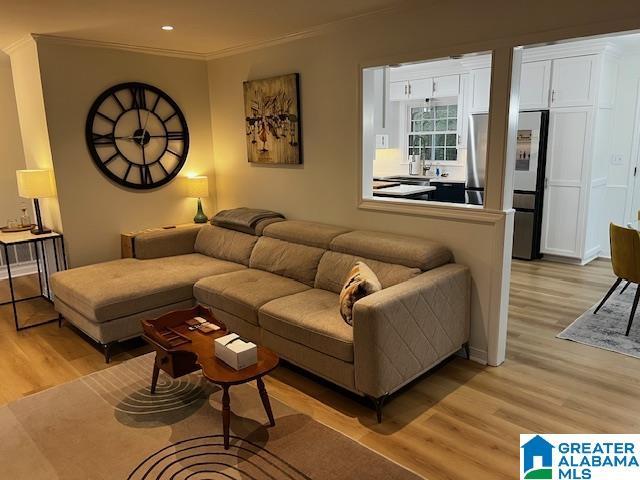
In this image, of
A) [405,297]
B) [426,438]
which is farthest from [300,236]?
[426,438]

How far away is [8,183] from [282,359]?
13.8ft

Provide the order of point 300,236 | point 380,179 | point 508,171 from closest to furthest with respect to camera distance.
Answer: point 508,171
point 300,236
point 380,179

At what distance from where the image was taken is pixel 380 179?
739cm

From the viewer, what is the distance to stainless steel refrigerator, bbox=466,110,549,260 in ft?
18.4

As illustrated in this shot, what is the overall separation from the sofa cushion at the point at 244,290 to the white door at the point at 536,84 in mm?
3840

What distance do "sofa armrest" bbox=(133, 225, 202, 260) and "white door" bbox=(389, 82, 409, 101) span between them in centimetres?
417

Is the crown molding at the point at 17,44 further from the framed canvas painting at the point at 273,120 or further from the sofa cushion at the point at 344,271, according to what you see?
the sofa cushion at the point at 344,271

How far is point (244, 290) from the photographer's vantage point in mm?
3510

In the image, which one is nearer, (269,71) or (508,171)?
(508,171)

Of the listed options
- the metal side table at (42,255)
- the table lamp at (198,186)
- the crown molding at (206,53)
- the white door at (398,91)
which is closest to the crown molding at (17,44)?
the crown molding at (206,53)

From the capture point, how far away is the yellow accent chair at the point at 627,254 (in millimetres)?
3645

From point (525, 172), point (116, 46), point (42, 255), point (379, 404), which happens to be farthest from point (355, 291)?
point (525, 172)

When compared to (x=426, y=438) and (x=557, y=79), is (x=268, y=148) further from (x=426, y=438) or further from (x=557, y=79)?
(x=557, y=79)

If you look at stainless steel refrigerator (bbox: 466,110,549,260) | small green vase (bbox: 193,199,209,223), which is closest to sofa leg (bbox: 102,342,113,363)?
small green vase (bbox: 193,199,209,223)
